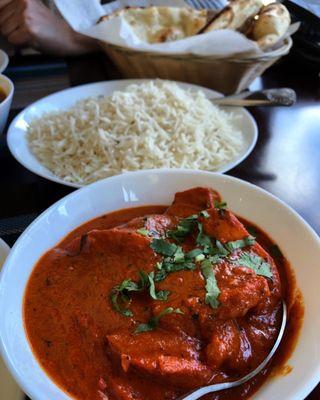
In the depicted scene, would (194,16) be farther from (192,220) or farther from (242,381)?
(242,381)

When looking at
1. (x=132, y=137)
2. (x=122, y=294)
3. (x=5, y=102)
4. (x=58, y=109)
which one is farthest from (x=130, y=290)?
(x=58, y=109)

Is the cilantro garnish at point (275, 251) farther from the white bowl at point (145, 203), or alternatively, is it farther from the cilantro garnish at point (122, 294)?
the cilantro garnish at point (122, 294)

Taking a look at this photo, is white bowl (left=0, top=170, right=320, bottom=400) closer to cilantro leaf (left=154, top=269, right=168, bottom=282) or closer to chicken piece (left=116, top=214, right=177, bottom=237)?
chicken piece (left=116, top=214, right=177, bottom=237)

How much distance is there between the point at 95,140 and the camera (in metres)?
1.61

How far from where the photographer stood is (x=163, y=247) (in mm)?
1001

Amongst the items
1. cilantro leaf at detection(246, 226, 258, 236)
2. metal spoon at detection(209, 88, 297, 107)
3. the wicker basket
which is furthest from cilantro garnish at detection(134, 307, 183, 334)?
the wicker basket

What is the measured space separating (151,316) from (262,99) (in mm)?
1322

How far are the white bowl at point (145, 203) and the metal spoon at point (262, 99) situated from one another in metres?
0.79

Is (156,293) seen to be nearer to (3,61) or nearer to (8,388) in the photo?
(8,388)

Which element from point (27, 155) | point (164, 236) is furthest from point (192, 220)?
point (27, 155)

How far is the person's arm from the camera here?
2510mm

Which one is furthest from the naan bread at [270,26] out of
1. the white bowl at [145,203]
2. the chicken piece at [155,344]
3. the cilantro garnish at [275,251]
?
the chicken piece at [155,344]

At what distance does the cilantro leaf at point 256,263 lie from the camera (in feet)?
3.22

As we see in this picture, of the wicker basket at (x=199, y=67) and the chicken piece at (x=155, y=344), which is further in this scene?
the wicker basket at (x=199, y=67)
